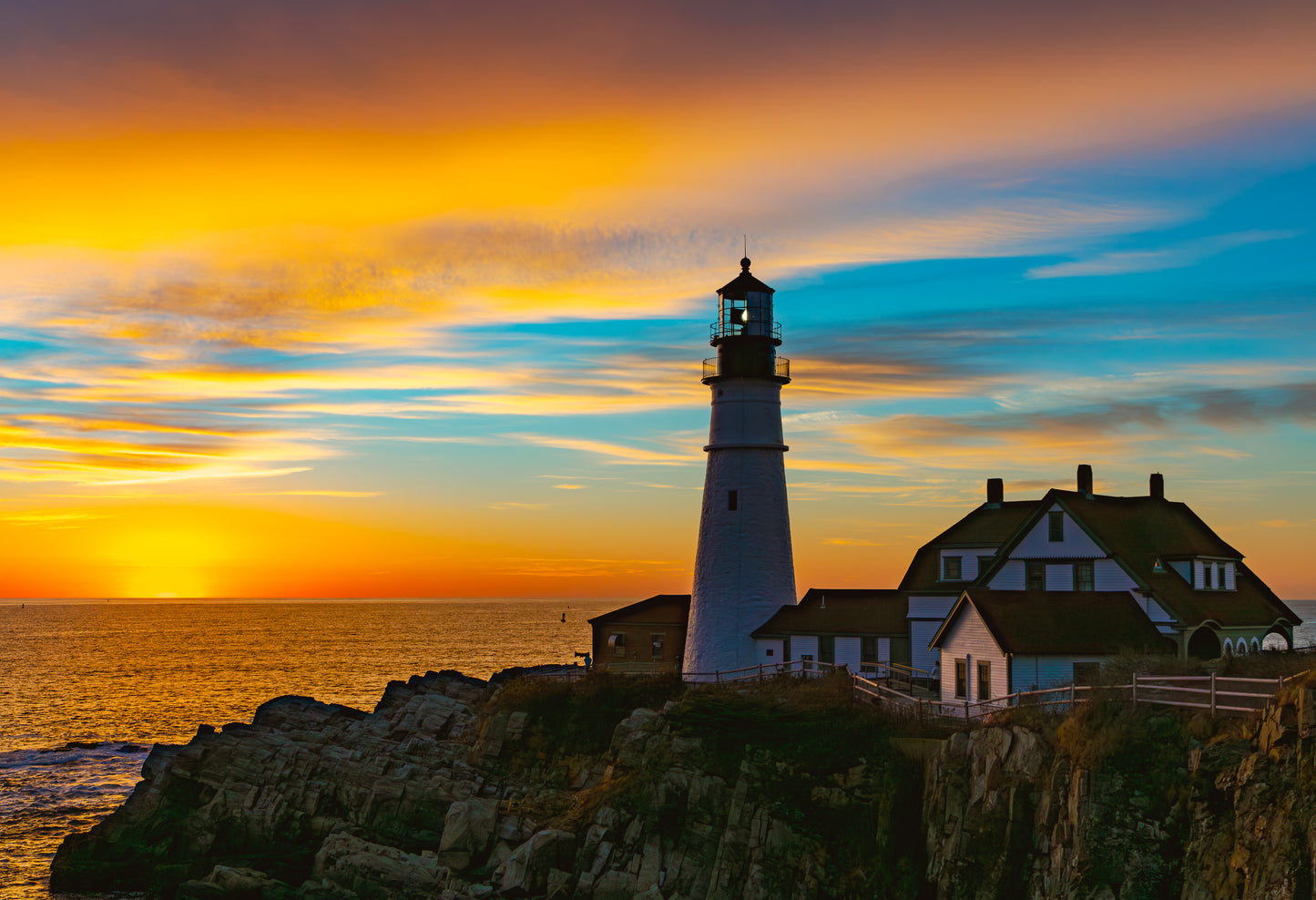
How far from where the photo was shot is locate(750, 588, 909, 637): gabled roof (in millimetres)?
45156

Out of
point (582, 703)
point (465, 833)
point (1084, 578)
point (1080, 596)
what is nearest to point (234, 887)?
point (465, 833)

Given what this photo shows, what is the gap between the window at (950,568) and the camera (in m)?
45.2

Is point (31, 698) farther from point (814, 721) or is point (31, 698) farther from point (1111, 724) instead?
point (1111, 724)

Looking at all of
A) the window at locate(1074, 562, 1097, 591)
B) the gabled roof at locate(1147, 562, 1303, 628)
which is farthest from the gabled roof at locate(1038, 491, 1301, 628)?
the window at locate(1074, 562, 1097, 591)

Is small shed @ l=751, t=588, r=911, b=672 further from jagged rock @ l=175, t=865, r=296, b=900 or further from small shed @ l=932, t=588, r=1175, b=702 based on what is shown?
jagged rock @ l=175, t=865, r=296, b=900

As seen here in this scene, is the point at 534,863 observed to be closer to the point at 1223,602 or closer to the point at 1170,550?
the point at 1170,550

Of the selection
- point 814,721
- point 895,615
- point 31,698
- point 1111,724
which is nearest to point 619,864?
point 814,721

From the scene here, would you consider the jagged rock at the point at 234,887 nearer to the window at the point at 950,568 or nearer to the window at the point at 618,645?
the window at the point at 618,645

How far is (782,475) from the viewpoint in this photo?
153 ft

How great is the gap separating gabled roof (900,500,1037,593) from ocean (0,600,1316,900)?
3236 centimetres

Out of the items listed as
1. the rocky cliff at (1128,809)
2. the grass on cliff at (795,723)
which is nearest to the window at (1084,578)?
the grass on cliff at (795,723)

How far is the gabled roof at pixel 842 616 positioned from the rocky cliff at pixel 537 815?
8.91 meters

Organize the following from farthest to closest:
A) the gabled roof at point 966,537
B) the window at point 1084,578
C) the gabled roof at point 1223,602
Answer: the gabled roof at point 966,537, the window at point 1084,578, the gabled roof at point 1223,602

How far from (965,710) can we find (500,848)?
44.6 feet
